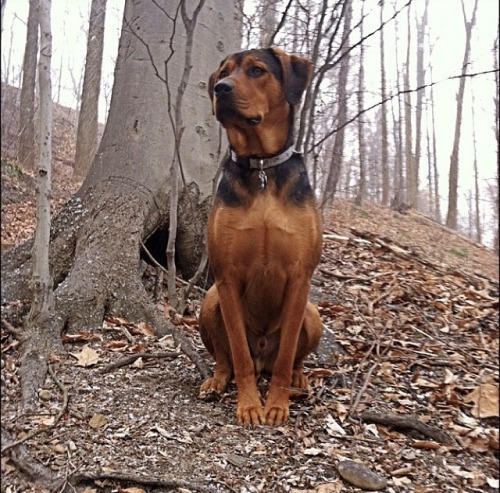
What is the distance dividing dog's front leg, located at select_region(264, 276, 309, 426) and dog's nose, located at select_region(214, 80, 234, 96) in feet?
3.10

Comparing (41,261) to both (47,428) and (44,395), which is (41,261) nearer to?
(44,395)

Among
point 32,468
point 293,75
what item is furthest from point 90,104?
point 32,468

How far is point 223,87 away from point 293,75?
44 cm

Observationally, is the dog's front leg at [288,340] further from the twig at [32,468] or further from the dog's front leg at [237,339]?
the twig at [32,468]

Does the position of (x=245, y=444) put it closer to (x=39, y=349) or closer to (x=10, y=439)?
(x=39, y=349)

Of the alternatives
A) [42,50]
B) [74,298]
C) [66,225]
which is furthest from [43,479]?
[66,225]

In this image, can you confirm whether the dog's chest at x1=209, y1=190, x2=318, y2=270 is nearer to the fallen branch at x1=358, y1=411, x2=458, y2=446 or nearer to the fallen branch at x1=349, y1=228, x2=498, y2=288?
the fallen branch at x1=358, y1=411, x2=458, y2=446

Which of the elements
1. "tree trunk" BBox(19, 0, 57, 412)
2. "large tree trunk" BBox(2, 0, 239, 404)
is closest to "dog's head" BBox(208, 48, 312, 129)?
"large tree trunk" BBox(2, 0, 239, 404)

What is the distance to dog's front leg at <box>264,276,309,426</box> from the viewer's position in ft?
8.57

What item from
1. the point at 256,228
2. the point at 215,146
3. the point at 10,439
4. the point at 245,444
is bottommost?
the point at 245,444

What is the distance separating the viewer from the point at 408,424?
2.17 meters

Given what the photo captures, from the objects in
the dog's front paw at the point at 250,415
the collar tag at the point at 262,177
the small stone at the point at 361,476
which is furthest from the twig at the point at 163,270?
A: the small stone at the point at 361,476

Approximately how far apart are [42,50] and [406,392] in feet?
7.24

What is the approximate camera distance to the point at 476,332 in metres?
3.34
